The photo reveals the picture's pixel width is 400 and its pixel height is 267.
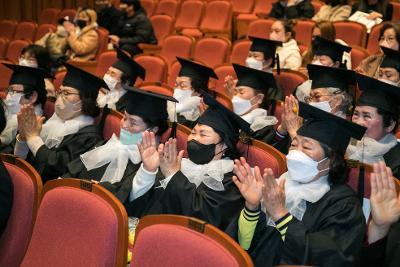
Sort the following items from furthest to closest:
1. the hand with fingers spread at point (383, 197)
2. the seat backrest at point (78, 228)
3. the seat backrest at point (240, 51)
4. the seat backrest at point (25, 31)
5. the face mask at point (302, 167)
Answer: the seat backrest at point (25, 31)
the seat backrest at point (240, 51)
the face mask at point (302, 167)
the hand with fingers spread at point (383, 197)
the seat backrest at point (78, 228)

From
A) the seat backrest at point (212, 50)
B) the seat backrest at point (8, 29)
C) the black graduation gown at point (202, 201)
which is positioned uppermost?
the black graduation gown at point (202, 201)

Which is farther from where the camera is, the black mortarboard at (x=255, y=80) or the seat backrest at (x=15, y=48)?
the seat backrest at (x=15, y=48)

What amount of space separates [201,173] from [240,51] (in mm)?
3987

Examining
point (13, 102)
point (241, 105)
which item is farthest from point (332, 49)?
point (13, 102)

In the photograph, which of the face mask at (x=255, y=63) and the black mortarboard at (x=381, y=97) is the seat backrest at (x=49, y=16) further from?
the black mortarboard at (x=381, y=97)

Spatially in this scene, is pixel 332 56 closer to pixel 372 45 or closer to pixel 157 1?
pixel 372 45

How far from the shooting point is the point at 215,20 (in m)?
9.48

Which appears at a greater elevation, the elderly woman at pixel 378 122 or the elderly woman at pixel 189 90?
the elderly woman at pixel 378 122

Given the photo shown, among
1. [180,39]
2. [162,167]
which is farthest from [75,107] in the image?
[180,39]

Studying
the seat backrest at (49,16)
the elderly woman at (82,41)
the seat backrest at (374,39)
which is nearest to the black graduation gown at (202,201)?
the seat backrest at (374,39)

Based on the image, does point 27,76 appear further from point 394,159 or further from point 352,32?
point 352,32

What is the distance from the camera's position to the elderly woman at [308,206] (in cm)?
242

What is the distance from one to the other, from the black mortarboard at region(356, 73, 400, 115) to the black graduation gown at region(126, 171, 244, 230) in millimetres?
1122

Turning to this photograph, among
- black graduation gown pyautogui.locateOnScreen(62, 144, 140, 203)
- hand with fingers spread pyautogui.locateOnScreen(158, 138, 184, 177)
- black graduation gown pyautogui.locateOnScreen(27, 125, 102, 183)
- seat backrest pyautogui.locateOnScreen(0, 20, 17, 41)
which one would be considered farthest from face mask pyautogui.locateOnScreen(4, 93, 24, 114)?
seat backrest pyautogui.locateOnScreen(0, 20, 17, 41)
